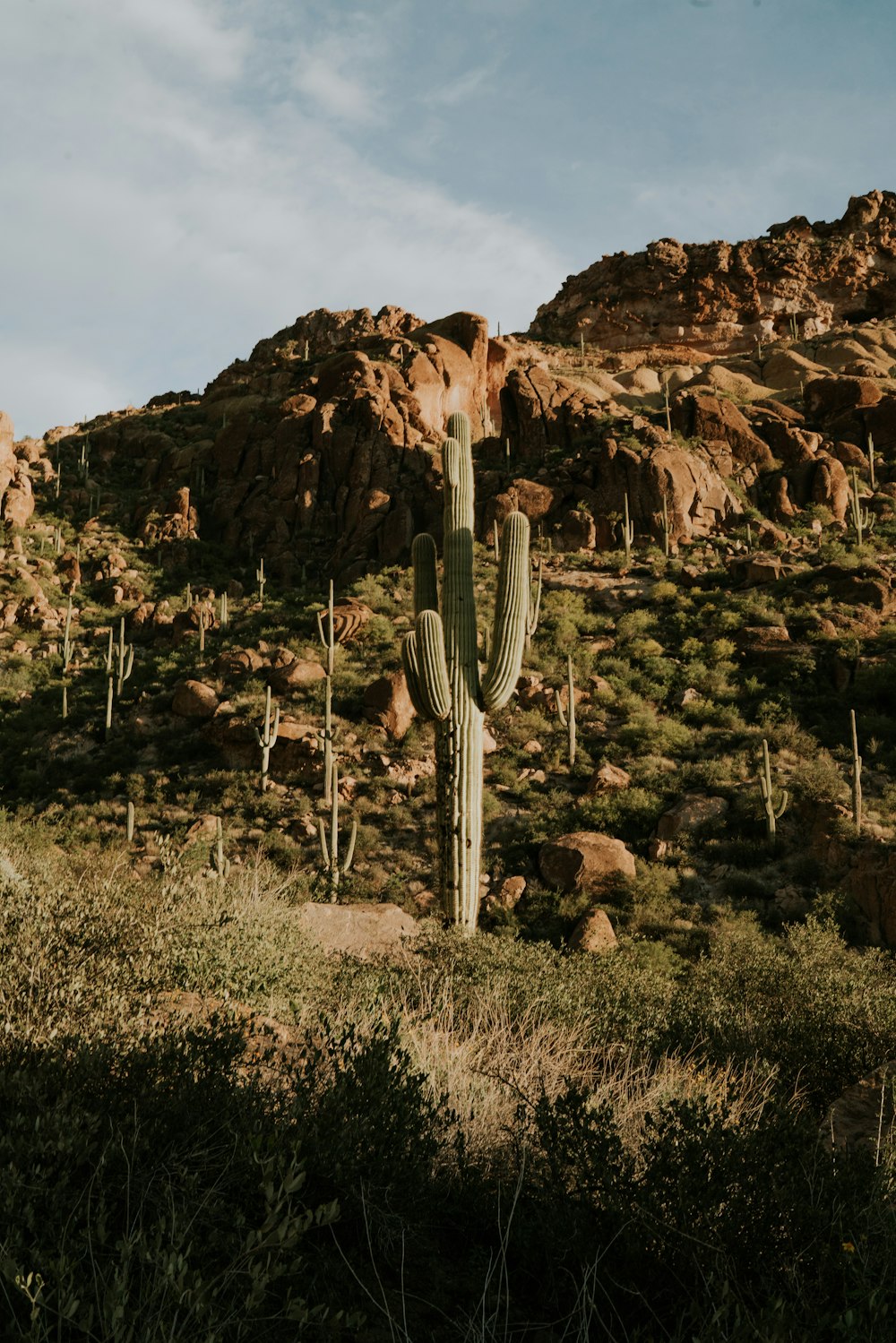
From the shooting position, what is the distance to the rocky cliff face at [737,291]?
49.0 meters

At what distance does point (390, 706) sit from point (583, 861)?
696 centimetres

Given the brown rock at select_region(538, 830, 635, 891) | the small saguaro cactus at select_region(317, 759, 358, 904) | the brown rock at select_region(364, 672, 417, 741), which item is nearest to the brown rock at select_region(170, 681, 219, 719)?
the brown rock at select_region(364, 672, 417, 741)

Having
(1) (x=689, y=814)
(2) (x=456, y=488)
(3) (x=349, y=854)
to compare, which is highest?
(2) (x=456, y=488)

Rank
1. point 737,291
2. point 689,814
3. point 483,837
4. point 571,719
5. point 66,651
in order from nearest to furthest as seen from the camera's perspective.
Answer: point 689,814
point 483,837
point 571,719
point 66,651
point 737,291

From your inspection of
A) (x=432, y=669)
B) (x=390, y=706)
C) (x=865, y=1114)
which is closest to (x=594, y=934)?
(x=432, y=669)

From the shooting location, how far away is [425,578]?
12602mm

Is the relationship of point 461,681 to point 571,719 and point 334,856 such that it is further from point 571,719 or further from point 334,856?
point 571,719

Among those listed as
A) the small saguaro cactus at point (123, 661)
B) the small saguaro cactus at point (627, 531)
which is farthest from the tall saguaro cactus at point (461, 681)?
the small saguaro cactus at point (627, 531)

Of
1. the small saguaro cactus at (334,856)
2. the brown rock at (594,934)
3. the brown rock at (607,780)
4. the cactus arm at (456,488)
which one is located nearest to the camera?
the cactus arm at (456,488)

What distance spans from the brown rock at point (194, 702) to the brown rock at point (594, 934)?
1097 centimetres

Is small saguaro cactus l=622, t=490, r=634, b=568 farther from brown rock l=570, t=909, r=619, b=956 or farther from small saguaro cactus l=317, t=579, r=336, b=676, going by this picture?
brown rock l=570, t=909, r=619, b=956

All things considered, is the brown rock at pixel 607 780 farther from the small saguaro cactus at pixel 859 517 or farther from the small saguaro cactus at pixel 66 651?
the small saguaro cactus at pixel 66 651

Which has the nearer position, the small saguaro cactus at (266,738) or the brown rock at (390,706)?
the small saguaro cactus at (266,738)

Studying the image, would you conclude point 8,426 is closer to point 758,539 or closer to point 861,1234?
point 758,539
